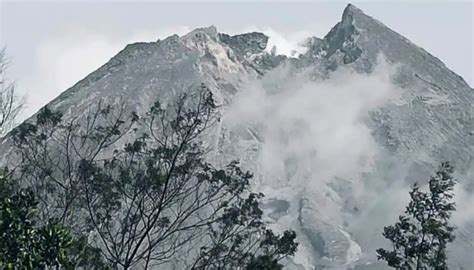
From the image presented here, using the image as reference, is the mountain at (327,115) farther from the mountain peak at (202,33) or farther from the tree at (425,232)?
the tree at (425,232)

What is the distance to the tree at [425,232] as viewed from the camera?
24797 millimetres

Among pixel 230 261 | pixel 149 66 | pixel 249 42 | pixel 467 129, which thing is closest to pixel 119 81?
pixel 149 66

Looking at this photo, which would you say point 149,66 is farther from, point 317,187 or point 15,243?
point 15,243

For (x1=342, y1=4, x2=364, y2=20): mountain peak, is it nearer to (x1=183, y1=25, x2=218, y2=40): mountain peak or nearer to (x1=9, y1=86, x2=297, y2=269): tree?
(x1=183, y1=25, x2=218, y2=40): mountain peak

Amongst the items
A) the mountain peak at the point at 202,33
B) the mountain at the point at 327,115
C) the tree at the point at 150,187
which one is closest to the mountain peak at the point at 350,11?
the mountain at the point at 327,115

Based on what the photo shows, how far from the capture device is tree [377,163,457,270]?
81.4 ft

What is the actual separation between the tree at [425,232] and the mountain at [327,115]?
7448 centimetres

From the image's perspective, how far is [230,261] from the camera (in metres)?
24.9

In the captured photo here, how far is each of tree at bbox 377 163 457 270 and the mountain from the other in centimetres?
7448

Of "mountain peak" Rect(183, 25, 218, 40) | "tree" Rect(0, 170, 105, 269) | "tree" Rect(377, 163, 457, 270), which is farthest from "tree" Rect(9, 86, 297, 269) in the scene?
"mountain peak" Rect(183, 25, 218, 40)

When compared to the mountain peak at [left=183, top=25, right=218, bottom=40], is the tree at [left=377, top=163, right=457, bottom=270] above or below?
below

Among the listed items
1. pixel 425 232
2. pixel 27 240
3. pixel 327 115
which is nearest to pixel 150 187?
pixel 27 240

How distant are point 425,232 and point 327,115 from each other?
102 meters

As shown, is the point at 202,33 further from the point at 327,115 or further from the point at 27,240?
the point at 27,240
